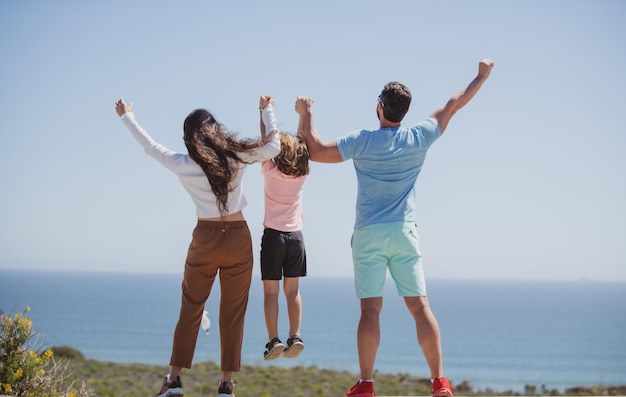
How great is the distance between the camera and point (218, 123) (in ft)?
16.9

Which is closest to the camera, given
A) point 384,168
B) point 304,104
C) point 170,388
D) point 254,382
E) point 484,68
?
point 170,388

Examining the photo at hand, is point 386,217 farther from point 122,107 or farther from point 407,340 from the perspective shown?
point 407,340

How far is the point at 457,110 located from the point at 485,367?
8772 cm

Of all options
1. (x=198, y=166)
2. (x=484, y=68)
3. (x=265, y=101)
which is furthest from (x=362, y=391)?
(x=484, y=68)

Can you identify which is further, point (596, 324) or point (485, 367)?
point (596, 324)

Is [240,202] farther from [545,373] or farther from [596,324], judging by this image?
[596,324]

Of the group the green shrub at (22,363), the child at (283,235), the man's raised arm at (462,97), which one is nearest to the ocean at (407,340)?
the green shrub at (22,363)

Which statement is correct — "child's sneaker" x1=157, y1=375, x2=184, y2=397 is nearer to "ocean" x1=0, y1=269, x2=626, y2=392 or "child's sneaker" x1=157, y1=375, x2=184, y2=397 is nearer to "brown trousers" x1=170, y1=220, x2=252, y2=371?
"brown trousers" x1=170, y1=220, x2=252, y2=371

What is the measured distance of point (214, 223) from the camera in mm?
5070

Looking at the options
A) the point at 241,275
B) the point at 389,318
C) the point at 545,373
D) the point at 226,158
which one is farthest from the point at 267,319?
the point at 389,318

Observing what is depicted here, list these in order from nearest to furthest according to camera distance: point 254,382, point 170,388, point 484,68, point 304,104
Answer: point 170,388
point 304,104
point 484,68
point 254,382

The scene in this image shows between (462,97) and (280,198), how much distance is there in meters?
1.60

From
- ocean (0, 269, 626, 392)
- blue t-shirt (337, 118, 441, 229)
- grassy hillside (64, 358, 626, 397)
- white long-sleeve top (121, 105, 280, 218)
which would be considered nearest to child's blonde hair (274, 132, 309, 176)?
white long-sleeve top (121, 105, 280, 218)

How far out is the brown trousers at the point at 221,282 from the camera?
5070 mm
